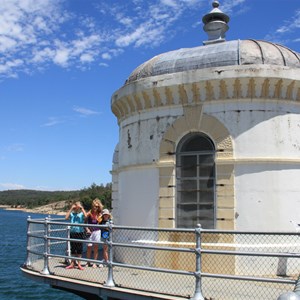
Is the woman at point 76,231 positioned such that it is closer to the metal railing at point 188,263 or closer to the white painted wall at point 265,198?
the metal railing at point 188,263

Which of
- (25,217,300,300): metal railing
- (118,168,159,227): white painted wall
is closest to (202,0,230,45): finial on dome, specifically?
(118,168,159,227): white painted wall

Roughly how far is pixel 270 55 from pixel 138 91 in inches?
131

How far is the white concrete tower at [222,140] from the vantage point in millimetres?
10398

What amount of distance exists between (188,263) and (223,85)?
4175 millimetres

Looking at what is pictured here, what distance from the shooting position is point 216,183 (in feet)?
34.6

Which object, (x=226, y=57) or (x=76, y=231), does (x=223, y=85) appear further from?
(x=76, y=231)

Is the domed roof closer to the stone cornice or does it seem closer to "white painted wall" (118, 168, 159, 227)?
the stone cornice

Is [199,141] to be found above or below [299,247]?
above

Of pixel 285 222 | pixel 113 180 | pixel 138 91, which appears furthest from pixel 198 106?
pixel 113 180

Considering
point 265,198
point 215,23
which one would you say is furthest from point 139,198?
point 215,23

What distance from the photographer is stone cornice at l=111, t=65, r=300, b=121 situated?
10.4 metres

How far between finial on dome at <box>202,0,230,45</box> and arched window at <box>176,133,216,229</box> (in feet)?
13.2

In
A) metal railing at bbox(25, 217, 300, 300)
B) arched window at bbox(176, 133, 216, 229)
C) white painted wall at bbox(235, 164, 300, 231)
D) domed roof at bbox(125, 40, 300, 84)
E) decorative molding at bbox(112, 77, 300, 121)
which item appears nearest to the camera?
metal railing at bbox(25, 217, 300, 300)

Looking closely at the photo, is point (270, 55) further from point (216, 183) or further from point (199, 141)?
point (216, 183)
